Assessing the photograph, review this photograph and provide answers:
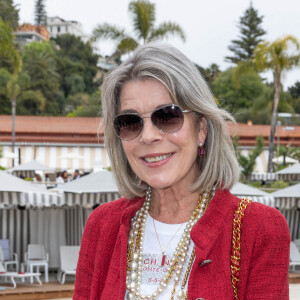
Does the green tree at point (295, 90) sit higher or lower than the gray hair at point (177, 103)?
higher

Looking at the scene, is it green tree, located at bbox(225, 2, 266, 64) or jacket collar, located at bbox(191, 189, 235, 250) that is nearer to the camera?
jacket collar, located at bbox(191, 189, 235, 250)

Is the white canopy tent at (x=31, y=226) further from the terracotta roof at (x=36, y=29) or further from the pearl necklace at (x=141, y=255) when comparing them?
the terracotta roof at (x=36, y=29)

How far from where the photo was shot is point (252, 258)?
1.69 metres

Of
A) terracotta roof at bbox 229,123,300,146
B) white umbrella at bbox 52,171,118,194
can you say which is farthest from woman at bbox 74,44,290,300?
terracotta roof at bbox 229,123,300,146

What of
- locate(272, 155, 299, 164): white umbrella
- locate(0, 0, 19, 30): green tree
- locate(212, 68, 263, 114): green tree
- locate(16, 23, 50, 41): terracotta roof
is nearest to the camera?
locate(272, 155, 299, 164): white umbrella

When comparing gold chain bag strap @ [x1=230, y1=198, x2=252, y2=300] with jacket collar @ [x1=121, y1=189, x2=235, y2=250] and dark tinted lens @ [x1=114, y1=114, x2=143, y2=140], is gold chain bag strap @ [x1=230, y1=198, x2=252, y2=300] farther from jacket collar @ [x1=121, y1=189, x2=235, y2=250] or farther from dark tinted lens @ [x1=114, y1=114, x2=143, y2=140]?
dark tinted lens @ [x1=114, y1=114, x2=143, y2=140]

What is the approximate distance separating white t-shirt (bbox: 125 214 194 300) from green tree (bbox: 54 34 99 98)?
80043 millimetres

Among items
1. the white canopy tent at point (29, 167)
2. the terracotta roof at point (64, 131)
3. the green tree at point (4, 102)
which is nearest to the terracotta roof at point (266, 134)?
the terracotta roof at point (64, 131)

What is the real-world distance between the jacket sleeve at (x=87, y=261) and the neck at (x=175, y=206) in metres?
0.19

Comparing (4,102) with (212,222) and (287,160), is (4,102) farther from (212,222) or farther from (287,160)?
(212,222)

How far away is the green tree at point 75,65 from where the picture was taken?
307ft

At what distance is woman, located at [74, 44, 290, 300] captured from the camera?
67.4 inches

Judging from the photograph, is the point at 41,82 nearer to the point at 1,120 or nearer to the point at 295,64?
the point at 1,120

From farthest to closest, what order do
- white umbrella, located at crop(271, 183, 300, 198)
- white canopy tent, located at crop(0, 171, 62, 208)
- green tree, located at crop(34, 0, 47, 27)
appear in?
green tree, located at crop(34, 0, 47, 27) < white umbrella, located at crop(271, 183, 300, 198) < white canopy tent, located at crop(0, 171, 62, 208)
